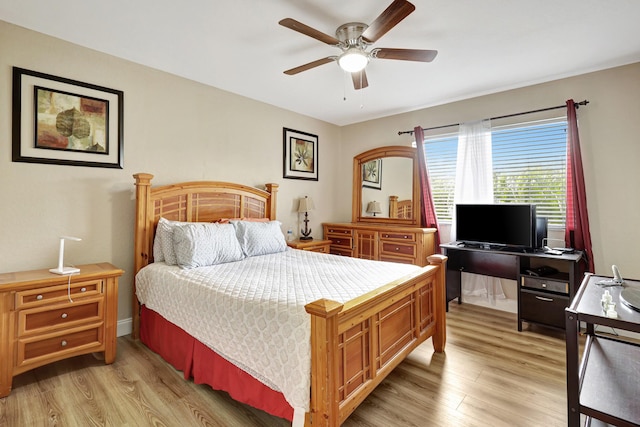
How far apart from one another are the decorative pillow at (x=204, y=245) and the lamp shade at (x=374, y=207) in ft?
8.15

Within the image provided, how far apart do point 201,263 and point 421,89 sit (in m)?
3.07

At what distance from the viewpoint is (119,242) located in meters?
2.86

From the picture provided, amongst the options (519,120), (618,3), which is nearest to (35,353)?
(618,3)

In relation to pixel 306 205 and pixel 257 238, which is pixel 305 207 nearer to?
pixel 306 205

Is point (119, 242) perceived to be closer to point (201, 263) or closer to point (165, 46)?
point (201, 263)

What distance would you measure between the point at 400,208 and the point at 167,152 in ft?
10.2

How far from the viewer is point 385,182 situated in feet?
15.3

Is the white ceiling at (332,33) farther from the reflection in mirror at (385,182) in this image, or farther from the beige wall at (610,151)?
the reflection in mirror at (385,182)

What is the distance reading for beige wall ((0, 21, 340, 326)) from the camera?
2.34 meters

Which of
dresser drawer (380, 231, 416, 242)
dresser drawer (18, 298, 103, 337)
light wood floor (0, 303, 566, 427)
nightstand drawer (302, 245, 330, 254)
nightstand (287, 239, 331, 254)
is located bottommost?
light wood floor (0, 303, 566, 427)

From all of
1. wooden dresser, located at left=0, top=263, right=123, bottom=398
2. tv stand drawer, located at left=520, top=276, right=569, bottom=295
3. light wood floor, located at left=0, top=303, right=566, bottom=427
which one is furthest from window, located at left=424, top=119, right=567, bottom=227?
wooden dresser, located at left=0, top=263, right=123, bottom=398

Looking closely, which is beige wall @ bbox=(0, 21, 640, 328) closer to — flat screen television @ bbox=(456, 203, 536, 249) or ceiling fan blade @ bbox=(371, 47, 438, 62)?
flat screen television @ bbox=(456, 203, 536, 249)

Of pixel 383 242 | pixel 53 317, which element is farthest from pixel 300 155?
pixel 53 317

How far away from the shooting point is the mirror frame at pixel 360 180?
4.29 metres
